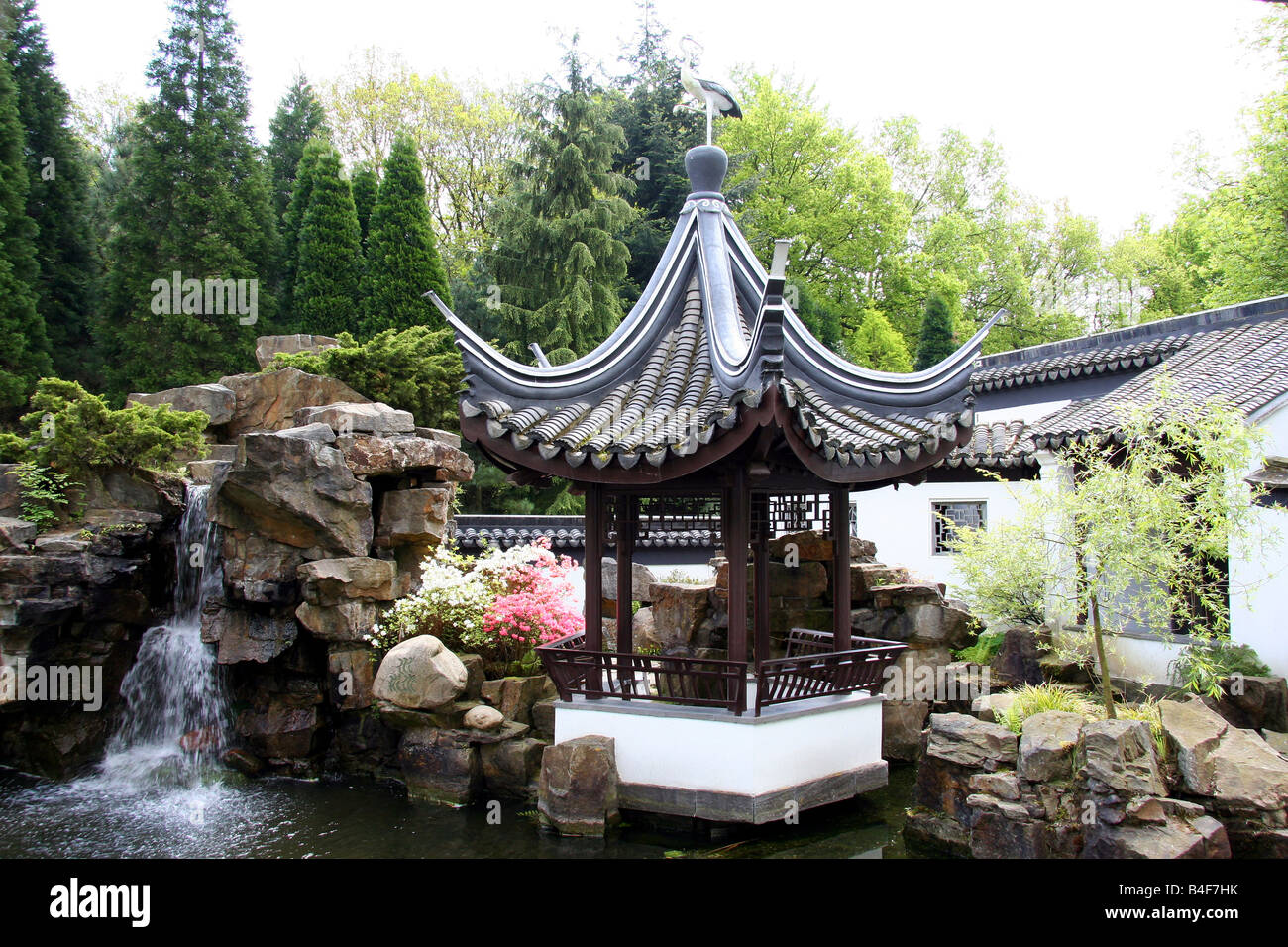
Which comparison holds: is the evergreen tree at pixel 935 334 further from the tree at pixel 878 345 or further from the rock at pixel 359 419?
the rock at pixel 359 419

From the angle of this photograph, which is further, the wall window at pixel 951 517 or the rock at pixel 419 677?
the wall window at pixel 951 517

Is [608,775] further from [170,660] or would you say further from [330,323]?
[330,323]

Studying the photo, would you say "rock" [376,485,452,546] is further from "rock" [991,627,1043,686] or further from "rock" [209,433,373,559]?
"rock" [991,627,1043,686]

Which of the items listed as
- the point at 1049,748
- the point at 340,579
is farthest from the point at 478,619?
the point at 1049,748

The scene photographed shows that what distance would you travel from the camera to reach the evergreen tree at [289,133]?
26109mm

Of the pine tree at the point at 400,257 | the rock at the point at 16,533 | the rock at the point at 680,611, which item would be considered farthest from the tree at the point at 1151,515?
the pine tree at the point at 400,257

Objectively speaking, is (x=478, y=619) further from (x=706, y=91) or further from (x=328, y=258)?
(x=328, y=258)

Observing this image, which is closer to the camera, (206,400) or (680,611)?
(680,611)

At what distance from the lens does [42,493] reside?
9836mm

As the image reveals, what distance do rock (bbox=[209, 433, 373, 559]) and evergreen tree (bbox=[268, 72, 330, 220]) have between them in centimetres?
1892

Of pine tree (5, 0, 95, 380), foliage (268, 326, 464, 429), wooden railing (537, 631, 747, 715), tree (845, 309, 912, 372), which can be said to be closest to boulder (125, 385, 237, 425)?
foliage (268, 326, 464, 429)

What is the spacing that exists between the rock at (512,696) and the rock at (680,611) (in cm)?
160

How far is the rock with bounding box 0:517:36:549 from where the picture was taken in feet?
30.8

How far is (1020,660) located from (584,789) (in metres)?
4.98
